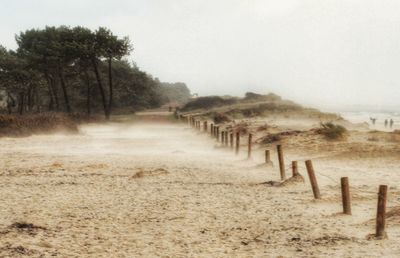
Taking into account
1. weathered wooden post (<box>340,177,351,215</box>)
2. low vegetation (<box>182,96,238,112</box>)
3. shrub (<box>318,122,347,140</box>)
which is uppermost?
low vegetation (<box>182,96,238,112</box>)

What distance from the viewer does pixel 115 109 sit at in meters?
80.1

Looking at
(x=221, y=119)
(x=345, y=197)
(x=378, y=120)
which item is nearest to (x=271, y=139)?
(x=345, y=197)

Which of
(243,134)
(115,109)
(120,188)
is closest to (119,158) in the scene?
(120,188)

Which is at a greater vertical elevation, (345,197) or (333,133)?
(333,133)

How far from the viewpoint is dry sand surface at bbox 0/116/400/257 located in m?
9.52

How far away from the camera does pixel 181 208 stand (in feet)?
42.8

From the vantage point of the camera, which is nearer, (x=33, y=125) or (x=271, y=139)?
(x=271, y=139)

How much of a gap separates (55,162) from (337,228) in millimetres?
14724

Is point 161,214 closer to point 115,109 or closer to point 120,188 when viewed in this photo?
point 120,188

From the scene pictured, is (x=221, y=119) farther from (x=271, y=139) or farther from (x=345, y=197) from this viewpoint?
(x=345, y=197)

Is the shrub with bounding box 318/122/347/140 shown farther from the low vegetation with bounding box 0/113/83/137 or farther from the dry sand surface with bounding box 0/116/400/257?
the low vegetation with bounding box 0/113/83/137

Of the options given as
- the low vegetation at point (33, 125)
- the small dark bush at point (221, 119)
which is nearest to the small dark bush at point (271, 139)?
the low vegetation at point (33, 125)

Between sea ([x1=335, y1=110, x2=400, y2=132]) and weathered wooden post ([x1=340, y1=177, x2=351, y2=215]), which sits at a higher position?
weathered wooden post ([x1=340, y1=177, x2=351, y2=215])

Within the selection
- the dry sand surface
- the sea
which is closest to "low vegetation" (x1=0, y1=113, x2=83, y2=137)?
the dry sand surface
